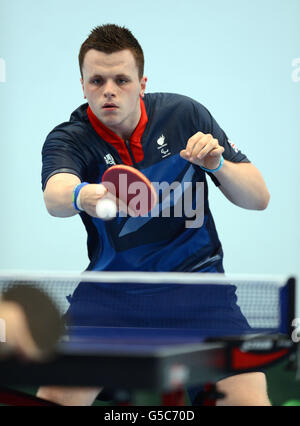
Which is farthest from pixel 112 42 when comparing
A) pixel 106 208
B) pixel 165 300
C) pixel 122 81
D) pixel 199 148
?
pixel 165 300

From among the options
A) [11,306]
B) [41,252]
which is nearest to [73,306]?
[11,306]

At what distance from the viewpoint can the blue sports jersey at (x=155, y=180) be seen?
8.34 feet

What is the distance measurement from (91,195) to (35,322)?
72 cm

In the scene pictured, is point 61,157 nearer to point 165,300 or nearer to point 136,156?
point 136,156

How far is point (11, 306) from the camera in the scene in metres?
1.29

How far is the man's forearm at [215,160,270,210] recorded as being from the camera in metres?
2.39

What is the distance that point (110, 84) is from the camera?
7.98ft

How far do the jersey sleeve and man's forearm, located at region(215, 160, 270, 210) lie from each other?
0.55m

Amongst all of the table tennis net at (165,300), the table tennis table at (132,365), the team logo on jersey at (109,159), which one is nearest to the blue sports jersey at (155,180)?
the team logo on jersey at (109,159)

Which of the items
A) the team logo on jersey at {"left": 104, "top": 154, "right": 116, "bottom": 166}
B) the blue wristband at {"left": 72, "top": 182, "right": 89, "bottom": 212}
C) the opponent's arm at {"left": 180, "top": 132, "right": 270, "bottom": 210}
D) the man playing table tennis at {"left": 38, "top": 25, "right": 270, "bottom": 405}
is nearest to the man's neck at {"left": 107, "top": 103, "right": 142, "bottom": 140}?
the man playing table tennis at {"left": 38, "top": 25, "right": 270, "bottom": 405}
